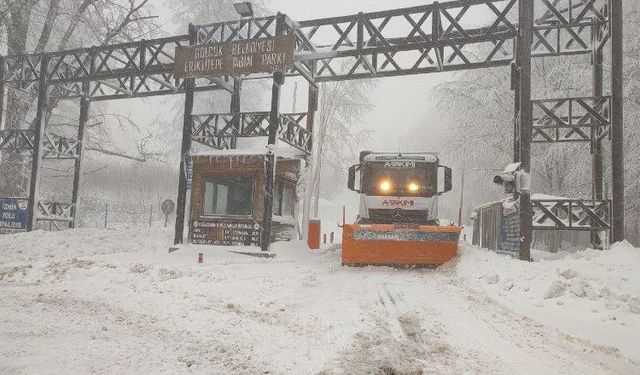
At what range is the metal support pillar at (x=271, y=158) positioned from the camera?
11.7m

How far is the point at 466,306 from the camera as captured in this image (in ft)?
18.7

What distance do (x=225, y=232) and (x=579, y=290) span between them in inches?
363

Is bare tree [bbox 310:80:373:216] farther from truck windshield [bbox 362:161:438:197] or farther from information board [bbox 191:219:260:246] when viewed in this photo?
truck windshield [bbox 362:161:438:197]

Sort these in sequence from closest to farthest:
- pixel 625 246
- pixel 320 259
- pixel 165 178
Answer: pixel 625 246
pixel 320 259
pixel 165 178

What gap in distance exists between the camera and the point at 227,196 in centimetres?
1351

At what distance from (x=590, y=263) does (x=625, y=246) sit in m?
1.26

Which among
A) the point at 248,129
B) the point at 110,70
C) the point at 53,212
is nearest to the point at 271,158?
the point at 248,129

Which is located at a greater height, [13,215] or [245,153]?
[245,153]

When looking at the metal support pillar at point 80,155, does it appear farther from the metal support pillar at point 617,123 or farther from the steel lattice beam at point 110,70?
the metal support pillar at point 617,123

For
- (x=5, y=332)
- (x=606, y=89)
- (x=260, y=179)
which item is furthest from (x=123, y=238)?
(x=606, y=89)

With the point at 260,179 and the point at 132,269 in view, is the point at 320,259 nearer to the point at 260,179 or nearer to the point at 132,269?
the point at 260,179

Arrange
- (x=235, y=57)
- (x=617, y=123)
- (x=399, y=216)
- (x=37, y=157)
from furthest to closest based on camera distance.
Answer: (x=37, y=157) → (x=235, y=57) → (x=399, y=216) → (x=617, y=123)

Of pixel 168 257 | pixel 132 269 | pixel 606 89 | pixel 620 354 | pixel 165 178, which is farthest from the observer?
pixel 165 178

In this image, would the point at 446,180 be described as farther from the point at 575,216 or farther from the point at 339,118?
the point at 339,118
